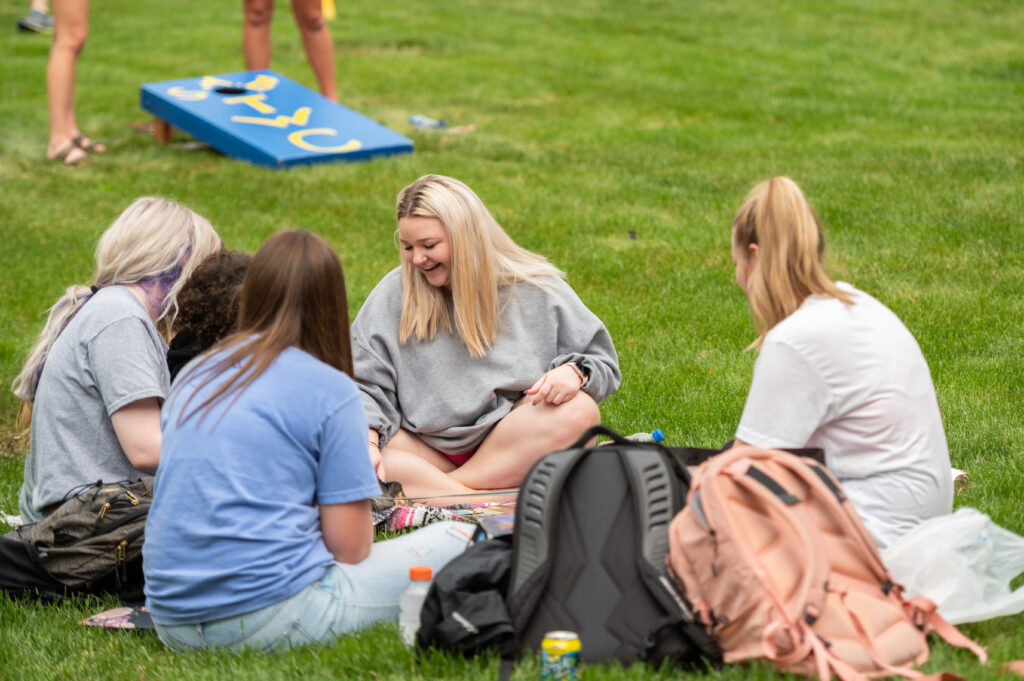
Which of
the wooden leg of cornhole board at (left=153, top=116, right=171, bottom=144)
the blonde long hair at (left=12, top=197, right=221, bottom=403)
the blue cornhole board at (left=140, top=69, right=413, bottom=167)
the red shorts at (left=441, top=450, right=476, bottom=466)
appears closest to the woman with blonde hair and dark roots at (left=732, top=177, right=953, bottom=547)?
the red shorts at (left=441, top=450, right=476, bottom=466)

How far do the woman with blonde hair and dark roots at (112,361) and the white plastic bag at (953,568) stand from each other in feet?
7.87

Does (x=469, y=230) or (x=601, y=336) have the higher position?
(x=469, y=230)

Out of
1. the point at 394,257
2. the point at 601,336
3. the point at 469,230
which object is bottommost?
the point at 394,257

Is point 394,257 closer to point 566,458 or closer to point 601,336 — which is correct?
point 601,336

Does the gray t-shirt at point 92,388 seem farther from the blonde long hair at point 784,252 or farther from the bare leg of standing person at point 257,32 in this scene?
the bare leg of standing person at point 257,32

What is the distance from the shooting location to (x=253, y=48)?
1116 centimetres

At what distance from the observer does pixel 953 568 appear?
3.34 metres

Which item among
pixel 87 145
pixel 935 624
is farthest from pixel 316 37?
pixel 935 624

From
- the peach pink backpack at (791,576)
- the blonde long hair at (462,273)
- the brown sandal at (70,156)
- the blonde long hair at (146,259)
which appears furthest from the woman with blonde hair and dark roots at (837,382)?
the brown sandal at (70,156)

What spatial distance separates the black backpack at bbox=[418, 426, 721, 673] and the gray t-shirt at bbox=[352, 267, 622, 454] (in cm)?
145

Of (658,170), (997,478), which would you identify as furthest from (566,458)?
(658,170)

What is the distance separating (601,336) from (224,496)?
82.2 inches

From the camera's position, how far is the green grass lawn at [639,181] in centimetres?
495

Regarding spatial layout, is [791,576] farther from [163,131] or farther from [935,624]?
[163,131]
